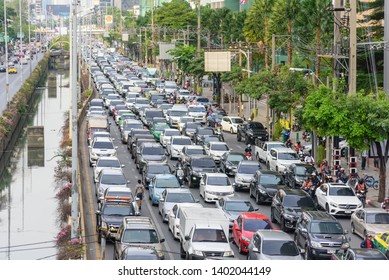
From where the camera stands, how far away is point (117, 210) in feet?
118

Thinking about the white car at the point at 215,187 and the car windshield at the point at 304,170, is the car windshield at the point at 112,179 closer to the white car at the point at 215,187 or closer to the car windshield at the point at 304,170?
the white car at the point at 215,187

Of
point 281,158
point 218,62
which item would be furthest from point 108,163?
point 218,62

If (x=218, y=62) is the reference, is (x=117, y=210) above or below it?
below

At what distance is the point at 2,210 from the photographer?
49.1 m

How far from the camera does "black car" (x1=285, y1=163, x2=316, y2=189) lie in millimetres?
46438

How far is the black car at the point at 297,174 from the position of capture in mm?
46438

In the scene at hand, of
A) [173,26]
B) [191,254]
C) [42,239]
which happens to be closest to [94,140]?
[42,239]

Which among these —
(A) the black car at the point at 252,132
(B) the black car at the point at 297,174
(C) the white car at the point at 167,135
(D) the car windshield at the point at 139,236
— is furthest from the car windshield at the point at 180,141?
(D) the car windshield at the point at 139,236

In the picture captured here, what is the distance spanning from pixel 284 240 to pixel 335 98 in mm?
19520

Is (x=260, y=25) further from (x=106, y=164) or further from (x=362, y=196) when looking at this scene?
(x=362, y=196)

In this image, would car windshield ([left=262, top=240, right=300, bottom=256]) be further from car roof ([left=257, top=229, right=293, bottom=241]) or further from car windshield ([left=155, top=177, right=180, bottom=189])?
car windshield ([left=155, top=177, right=180, bottom=189])

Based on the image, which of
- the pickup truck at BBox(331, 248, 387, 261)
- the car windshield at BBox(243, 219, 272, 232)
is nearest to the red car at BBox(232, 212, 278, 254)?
the car windshield at BBox(243, 219, 272, 232)

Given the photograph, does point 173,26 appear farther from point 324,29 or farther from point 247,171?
point 247,171

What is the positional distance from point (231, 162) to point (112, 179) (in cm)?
981
